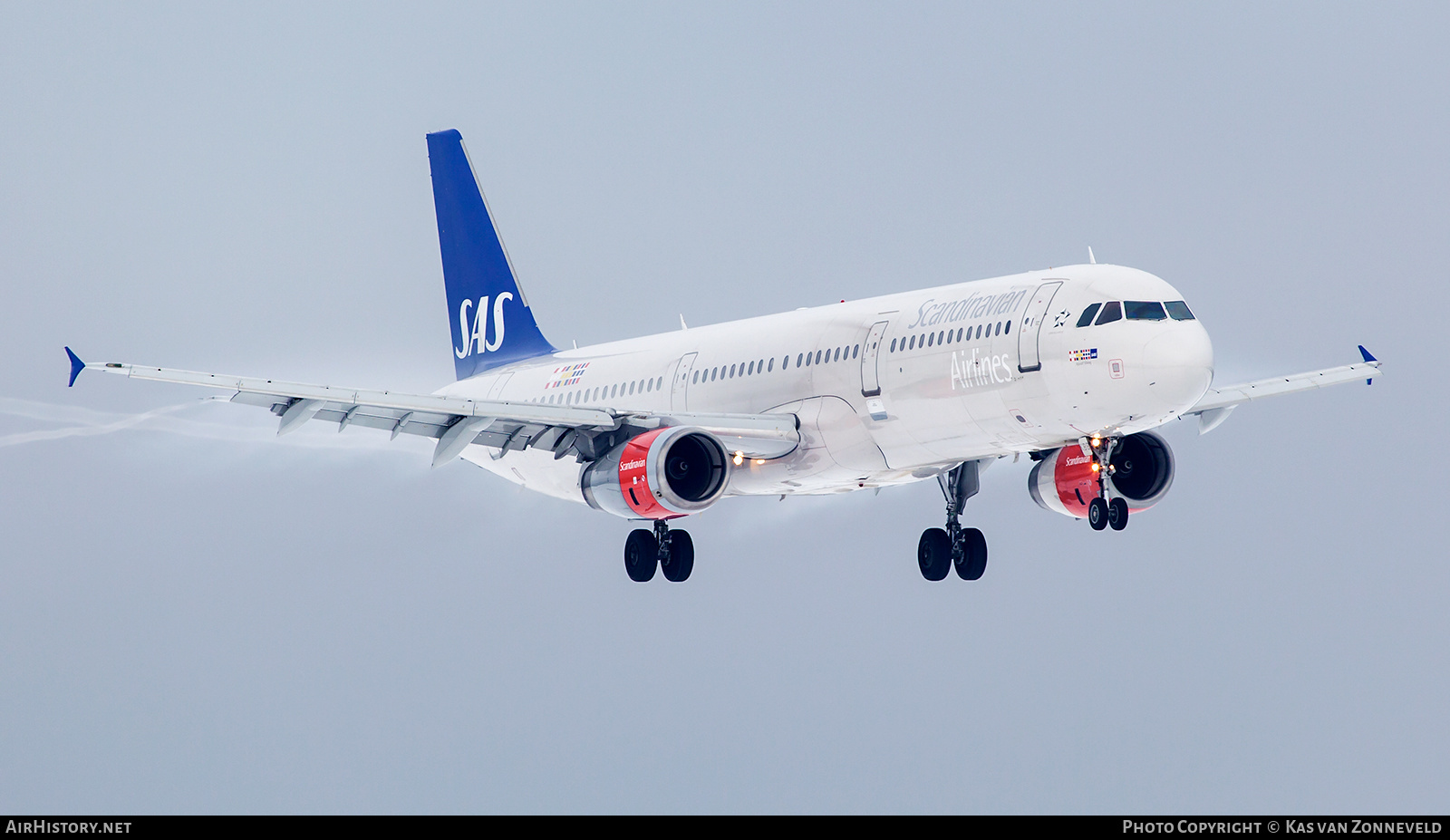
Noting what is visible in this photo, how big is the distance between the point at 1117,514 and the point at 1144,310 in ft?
15.0

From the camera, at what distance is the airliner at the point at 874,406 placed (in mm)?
38938

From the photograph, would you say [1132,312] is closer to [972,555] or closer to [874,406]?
[874,406]

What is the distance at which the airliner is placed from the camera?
128ft

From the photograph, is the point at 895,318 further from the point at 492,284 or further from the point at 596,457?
the point at 492,284

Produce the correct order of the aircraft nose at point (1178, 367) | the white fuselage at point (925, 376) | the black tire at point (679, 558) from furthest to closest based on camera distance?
1. the black tire at point (679, 558)
2. the white fuselage at point (925, 376)
3. the aircraft nose at point (1178, 367)

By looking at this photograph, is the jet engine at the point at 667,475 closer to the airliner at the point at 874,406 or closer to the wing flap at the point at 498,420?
the airliner at the point at 874,406

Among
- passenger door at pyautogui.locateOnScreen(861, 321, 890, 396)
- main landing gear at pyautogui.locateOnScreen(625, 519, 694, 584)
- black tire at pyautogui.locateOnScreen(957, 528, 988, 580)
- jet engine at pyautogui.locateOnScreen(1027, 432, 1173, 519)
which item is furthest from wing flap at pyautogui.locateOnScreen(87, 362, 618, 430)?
jet engine at pyautogui.locateOnScreen(1027, 432, 1173, 519)

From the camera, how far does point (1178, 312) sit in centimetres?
3906

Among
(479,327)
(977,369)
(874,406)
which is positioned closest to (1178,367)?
(977,369)

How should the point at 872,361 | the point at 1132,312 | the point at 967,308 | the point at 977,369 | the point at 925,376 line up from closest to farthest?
the point at 1132,312 → the point at 977,369 → the point at 925,376 → the point at 967,308 → the point at 872,361

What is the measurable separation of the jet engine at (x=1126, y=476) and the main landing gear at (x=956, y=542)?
92.1 inches

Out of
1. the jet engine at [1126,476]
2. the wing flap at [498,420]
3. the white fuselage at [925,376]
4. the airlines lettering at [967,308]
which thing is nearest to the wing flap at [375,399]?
the wing flap at [498,420]

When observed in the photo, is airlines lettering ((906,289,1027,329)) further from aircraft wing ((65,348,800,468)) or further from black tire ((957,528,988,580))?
black tire ((957,528,988,580))

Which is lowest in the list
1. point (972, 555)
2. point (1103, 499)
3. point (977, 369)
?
point (972, 555)
